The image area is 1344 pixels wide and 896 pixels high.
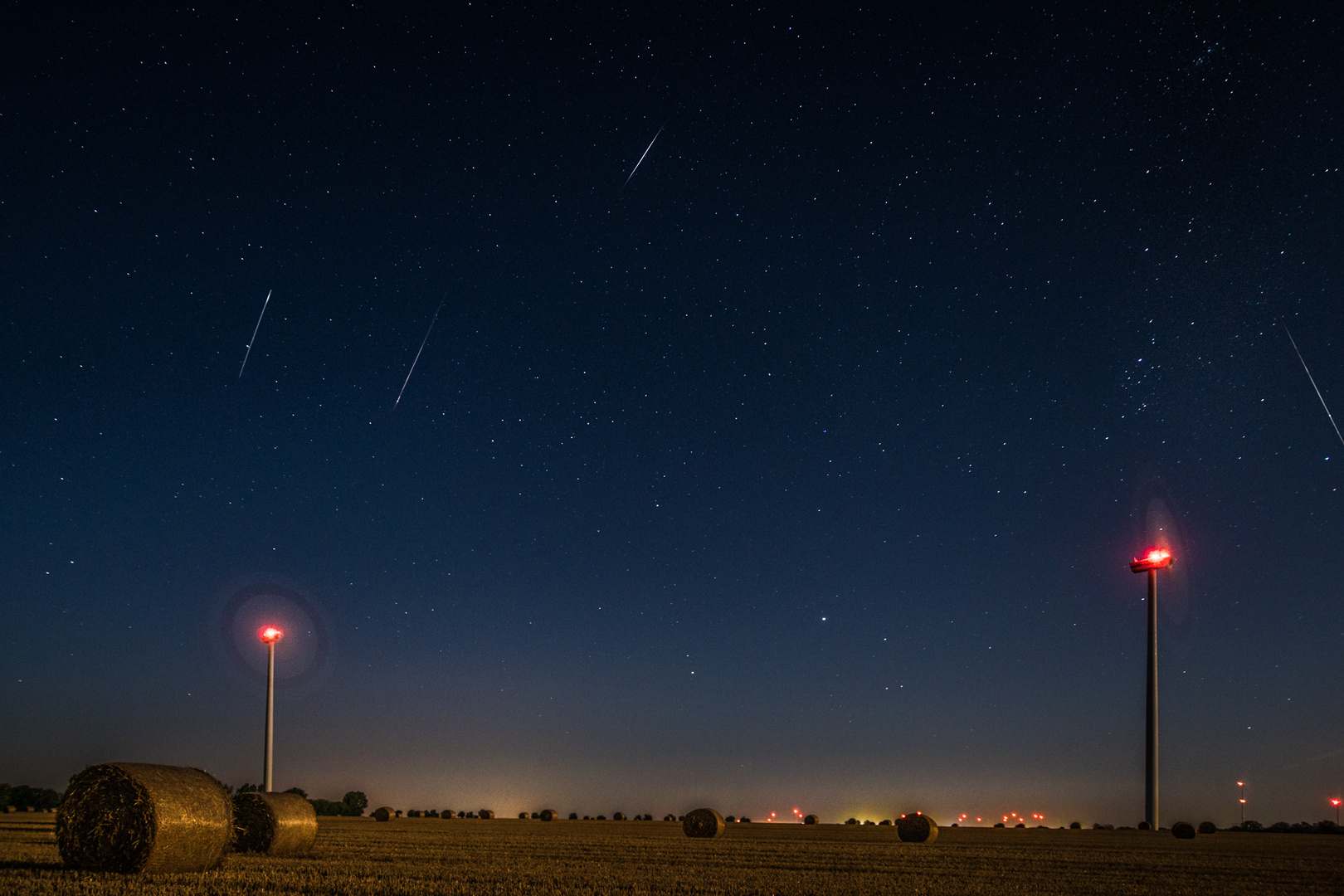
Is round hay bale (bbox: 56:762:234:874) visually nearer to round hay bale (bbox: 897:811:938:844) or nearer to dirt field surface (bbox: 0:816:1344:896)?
dirt field surface (bbox: 0:816:1344:896)

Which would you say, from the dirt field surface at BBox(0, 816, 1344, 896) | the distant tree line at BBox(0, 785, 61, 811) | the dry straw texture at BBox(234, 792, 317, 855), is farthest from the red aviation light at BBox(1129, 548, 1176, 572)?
the distant tree line at BBox(0, 785, 61, 811)

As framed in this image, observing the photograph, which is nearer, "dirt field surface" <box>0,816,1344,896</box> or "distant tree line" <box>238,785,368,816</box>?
"dirt field surface" <box>0,816,1344,896</box>

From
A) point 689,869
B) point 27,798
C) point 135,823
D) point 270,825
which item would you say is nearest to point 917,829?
point 689,869

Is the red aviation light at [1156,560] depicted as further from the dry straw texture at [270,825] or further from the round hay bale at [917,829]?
the dry straw texture at [270,825]

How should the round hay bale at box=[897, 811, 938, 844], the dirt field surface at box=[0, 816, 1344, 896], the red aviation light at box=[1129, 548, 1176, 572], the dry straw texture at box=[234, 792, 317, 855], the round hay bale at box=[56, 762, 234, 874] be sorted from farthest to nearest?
the red aviation light at box=[1129, 548, 1176, 572] → the round hay bale at box=[897, 811, 938, 844] → the dry straw texture at box=[234, 792, 317, 855] → the round hay bale at box=[56, 762, 234, 874] → the dirt field surface at box=[0, 816, 1344, 896]

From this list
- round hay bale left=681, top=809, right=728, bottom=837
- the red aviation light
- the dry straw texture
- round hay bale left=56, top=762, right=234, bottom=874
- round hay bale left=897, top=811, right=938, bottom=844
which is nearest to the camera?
round hay bale left=56, top=762, right=234, bottom=874

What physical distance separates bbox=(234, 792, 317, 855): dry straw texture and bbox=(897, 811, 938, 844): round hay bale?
67.5 feet

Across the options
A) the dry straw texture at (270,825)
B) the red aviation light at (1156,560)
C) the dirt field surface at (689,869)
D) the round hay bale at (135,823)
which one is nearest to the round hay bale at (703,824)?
the dirt field surface at (689,869)

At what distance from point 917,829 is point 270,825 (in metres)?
22.2

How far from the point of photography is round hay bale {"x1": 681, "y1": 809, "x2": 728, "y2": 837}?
3950 cm

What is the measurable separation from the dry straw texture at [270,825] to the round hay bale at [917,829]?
810 inches

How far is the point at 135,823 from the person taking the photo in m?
19.1

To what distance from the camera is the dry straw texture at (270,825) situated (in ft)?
79.1

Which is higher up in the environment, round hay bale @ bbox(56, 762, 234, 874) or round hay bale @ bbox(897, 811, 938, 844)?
round hay bale @ bbox(56, 762, 234, 874)
